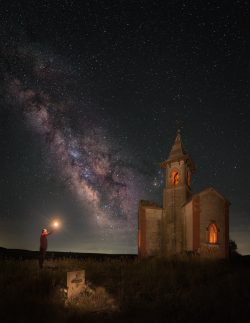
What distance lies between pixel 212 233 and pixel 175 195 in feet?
15.9

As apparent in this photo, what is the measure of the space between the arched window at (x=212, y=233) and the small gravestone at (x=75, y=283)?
1649cm

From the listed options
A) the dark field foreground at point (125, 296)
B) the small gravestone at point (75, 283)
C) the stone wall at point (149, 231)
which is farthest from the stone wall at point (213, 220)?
the small gravestone at point (75, 283)

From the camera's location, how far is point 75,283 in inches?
504

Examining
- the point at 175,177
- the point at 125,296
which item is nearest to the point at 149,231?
the point at 175,177

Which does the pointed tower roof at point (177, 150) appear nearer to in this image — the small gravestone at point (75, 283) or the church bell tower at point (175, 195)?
the church bell tower at point (175, 195)

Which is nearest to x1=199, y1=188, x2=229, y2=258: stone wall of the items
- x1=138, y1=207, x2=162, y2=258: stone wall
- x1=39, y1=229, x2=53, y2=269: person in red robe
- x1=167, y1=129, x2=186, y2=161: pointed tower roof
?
x1=138, y1=207, x2=162, y2=258: stone wall

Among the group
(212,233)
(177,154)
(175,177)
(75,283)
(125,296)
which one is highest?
(177,154)

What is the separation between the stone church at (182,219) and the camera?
27.1 m

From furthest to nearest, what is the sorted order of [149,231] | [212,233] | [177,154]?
[177,154] → [149,231] → [212,233]

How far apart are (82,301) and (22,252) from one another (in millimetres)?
21328

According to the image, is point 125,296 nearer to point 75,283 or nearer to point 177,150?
point 75,283

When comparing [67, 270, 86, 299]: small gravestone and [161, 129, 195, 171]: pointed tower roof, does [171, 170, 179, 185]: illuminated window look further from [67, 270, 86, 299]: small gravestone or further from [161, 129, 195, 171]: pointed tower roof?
[67, 270, 86, 299]: small gravestone

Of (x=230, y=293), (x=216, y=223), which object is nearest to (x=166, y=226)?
(x=216, y=223)

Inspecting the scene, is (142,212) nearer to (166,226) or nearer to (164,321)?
(166,226)
